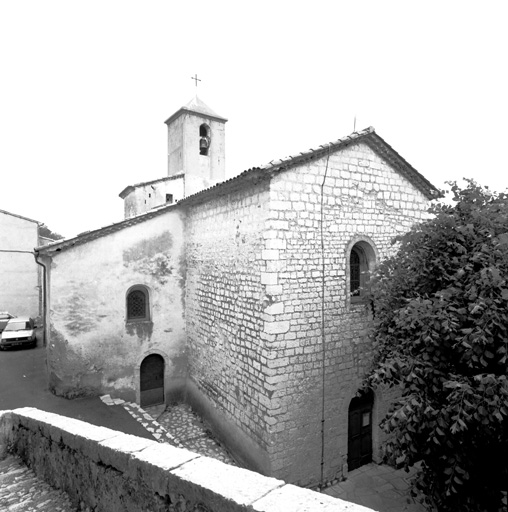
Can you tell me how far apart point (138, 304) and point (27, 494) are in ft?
24.8

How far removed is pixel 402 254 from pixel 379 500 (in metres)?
4.96

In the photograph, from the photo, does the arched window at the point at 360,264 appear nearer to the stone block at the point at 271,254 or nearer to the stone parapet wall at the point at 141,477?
the stone block at the point at 271,254

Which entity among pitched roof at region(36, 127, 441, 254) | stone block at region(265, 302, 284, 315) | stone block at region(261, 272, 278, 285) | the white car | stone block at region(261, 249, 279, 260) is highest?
pitched roof at region(36, 127, 441, 254)

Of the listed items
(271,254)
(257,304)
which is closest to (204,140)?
(271,254)

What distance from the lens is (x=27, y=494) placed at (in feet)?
10.5

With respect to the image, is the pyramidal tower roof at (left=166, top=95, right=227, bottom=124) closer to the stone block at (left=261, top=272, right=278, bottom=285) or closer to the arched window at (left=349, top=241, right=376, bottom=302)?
the arched window at (left=349, top=241, right=376, bottom=302)

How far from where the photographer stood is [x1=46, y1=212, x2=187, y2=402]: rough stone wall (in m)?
9.59

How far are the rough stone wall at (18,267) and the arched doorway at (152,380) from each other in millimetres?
14148

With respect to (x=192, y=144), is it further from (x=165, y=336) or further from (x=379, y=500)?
(x=379, y=500)

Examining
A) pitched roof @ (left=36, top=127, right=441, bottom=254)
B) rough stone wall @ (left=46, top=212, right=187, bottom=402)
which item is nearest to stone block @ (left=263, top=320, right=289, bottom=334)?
pitched roof @ (left=36, top=127, right=441, bottom=254)

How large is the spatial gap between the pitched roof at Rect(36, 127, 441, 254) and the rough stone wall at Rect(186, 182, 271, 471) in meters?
0.23

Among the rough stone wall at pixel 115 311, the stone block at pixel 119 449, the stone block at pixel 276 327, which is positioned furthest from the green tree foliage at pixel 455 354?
the rough stone wall at pixel 115 311

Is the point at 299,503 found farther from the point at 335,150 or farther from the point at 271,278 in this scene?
the point at 335,150

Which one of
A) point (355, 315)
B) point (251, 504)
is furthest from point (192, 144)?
point (251, 504)
